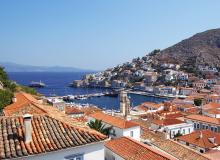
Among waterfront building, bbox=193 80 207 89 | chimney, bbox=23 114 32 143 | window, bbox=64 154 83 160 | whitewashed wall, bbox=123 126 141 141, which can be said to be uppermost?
chimney, bbox=23 114 32 143

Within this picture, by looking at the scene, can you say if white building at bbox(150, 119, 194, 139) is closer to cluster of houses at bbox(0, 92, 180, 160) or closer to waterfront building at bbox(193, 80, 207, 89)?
cluster of houses at bbox(0, 92, 180, 160)

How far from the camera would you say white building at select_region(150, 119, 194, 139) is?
148 ft

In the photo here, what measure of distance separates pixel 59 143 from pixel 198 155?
14.8 m

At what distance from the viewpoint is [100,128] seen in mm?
29203

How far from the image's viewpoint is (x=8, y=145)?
9711 millimetres

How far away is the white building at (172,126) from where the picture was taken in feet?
148

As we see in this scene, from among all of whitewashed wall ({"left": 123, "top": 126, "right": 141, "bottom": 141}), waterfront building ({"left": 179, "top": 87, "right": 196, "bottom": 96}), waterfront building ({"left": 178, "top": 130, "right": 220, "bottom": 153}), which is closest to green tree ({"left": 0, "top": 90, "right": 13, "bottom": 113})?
whitewashed wall ({"left": 123, "top": 126, "right": 141, "bottom": 141})

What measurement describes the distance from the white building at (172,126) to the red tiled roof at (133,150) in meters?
26.2

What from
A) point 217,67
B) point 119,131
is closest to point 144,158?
point 119,131

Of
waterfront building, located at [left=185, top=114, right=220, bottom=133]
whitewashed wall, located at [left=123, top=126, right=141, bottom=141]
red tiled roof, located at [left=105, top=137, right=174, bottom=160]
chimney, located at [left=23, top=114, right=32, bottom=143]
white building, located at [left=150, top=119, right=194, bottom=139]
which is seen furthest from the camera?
waterfront building, located at [left=185, top=114, right=220, bottom=133]

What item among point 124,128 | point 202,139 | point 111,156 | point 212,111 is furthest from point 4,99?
point 212,111

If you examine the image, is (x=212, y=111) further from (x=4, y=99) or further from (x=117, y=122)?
(x=4, y=99)

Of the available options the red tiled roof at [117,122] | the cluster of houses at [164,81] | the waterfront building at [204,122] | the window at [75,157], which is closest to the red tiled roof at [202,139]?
the red tiled roof at [117,122]

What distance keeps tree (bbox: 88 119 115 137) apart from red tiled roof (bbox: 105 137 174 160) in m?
9.09
